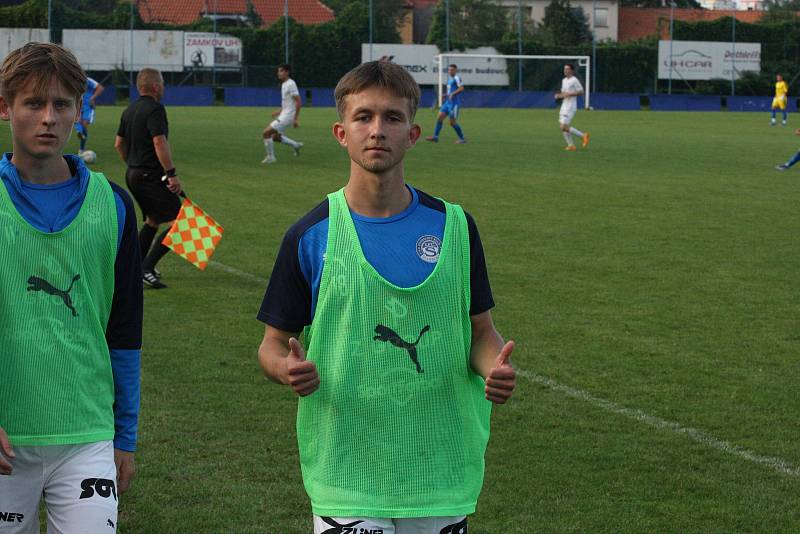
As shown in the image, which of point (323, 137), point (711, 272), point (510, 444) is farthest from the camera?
point (323, 137)

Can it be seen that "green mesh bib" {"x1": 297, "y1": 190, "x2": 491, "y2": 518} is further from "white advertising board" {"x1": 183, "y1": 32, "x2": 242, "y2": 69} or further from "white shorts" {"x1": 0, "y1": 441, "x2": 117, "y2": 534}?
"white advertising board" {"x1": 183, "y1": 32, "x2": 242, "y2": 69}

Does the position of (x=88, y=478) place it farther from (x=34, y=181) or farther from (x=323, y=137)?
(x=323, y=137)

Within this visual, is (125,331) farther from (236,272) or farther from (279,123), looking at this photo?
(279,123)

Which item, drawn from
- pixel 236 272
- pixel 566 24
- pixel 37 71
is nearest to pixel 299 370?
pixel 37 71

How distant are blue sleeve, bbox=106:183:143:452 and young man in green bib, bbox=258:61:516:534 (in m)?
0.50

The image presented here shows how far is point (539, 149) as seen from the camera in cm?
3005

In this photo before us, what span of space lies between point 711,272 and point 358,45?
53474 millimetres

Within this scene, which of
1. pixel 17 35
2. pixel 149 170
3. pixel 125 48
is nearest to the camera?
pixel 149 170

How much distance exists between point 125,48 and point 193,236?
4991cm

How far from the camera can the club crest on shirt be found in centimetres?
334

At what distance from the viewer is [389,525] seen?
3.26 metres

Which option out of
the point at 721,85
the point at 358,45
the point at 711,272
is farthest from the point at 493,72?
the point at 711,272

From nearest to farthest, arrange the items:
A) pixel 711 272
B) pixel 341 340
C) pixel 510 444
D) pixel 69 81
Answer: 1. pixel 341 340
2. pixel 69 81
3. pixel 510 444
4. pixel 711 272

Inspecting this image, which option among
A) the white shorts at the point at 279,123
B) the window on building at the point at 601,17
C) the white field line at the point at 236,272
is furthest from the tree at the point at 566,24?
the white field line at the point at 236,272
